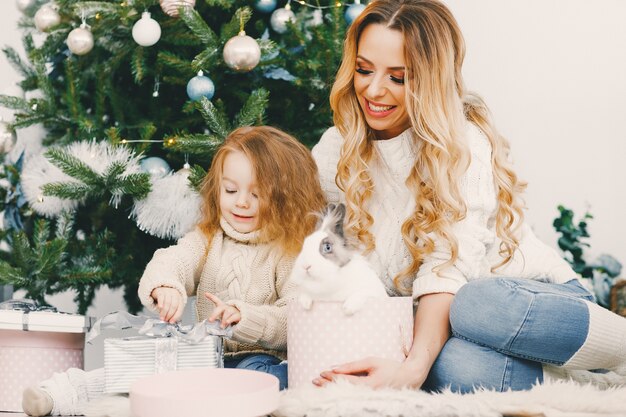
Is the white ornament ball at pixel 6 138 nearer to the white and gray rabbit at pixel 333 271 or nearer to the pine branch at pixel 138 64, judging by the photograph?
the pine branch at pixel 138 64

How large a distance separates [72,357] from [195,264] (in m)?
0.33

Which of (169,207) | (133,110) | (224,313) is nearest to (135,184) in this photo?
(169,207)

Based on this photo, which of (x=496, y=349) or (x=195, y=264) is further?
(x=195, y=264)

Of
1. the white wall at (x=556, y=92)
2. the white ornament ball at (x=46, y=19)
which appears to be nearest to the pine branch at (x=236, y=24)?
the white ornament ball at (x=46, y=19)

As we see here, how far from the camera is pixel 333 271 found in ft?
4.11

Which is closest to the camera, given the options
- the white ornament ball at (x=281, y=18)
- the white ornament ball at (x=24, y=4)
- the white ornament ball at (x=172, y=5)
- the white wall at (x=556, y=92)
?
the white ornament ball at (x=172, y=5)

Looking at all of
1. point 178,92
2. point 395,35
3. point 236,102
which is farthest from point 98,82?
point 395,35

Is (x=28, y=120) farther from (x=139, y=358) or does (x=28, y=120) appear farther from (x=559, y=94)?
(x=559, y=94)

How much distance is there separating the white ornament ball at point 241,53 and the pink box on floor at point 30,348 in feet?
2.19

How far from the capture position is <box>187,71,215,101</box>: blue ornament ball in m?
1.67

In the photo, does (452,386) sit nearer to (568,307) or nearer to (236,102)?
(568,307)

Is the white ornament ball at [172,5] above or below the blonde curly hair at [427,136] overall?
above

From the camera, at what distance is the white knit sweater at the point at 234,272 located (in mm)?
1525

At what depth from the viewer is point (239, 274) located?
1581 mm
